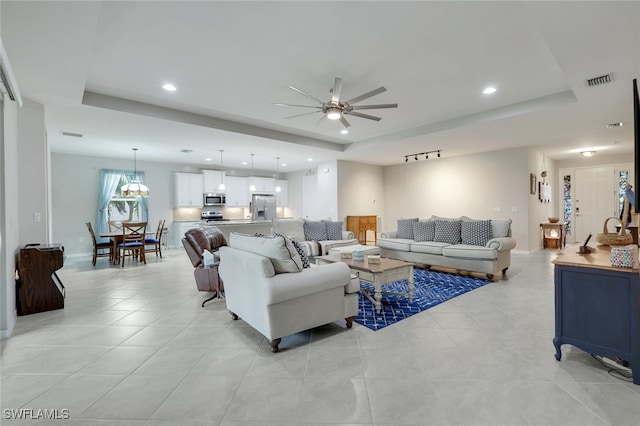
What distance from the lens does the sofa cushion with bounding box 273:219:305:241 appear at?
244 inches

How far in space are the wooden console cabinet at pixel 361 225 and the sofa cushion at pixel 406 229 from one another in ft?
8.12

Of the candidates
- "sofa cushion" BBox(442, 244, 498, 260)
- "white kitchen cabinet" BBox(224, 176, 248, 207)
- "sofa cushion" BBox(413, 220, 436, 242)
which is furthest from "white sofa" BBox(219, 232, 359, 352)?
"white kitchen cabinet" BBox(224, 176, 248, 207)

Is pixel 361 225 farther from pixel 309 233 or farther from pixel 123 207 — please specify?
pixel 123 207

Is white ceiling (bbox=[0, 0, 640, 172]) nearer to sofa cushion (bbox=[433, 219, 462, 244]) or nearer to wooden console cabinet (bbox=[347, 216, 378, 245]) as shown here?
sofa cushion (bbox=[433, 219, 462, 244])

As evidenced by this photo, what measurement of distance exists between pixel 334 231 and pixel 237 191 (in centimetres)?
494

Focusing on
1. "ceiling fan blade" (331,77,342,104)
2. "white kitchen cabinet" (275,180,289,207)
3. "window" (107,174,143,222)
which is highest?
"ceiling fan blade" (331,77,342,104)

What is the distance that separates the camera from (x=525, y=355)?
7.64 ft

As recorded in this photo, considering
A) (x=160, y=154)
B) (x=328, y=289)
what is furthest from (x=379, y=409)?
(x=160, y=154)

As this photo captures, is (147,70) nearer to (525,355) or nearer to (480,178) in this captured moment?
(525,355)

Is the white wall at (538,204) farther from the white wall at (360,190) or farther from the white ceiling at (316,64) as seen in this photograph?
the white wall at (360,190)

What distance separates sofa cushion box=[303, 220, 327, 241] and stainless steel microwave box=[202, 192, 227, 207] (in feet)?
14.5

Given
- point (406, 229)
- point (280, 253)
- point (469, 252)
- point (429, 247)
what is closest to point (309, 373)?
point (280, 253)

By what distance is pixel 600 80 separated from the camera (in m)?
→ 3.22

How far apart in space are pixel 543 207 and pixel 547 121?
4.21 meters
